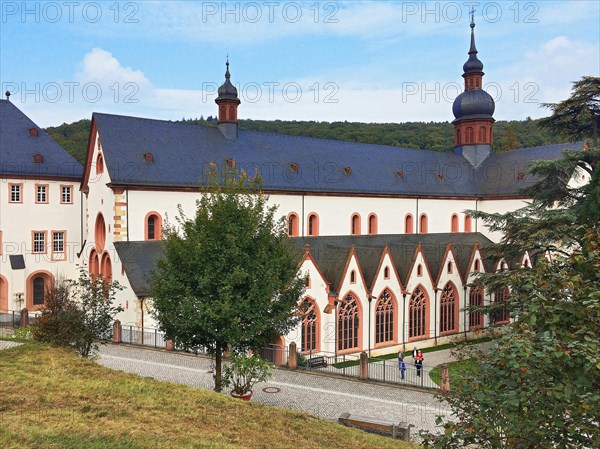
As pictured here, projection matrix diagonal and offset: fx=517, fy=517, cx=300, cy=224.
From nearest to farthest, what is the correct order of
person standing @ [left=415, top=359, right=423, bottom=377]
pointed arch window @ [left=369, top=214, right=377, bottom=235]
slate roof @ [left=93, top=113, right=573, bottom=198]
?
1. person standing @ [left=415, top=359, right=423, bottom=377]
2. slate roof @ [left=93, top=113, right=573, bottom=198]
3. pointed arch window @ [left=369, top=214, right=377, bottom=235]

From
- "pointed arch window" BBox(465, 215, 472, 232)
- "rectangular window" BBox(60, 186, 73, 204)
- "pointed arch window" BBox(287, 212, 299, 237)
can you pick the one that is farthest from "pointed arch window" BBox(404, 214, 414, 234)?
"rectangular window" BBox(60, 186, 73, 204)

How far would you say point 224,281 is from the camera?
50.6 feet

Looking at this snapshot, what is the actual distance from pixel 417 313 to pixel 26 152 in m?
27.7

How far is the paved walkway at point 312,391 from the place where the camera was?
16.4 meters

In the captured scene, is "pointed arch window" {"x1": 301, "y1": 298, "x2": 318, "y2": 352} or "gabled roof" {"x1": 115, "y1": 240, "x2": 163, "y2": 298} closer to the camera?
"gabled roof" {"x1": 115, "y1": 240, "x2": 163, "y2": 298}

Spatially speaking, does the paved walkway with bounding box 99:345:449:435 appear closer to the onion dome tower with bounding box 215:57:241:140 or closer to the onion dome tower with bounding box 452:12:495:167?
the onion dome tower with bounding box 215:57:241:140

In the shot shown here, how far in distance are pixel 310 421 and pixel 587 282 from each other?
852 cm

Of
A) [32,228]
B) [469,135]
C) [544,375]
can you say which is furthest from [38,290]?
[469,135]

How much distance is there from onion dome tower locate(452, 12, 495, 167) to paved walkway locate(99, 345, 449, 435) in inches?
1259

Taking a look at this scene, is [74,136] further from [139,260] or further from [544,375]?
[544,375]

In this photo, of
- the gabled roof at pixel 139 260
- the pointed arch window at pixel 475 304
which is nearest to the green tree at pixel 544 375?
the gabled roof at pixel 139 260

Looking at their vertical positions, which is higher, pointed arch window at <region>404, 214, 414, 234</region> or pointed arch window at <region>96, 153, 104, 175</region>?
pointed arch window at <region>96, 153, 104, 175</region>

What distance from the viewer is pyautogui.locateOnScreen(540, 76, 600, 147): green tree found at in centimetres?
2211

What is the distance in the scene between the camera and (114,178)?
27.4 m
